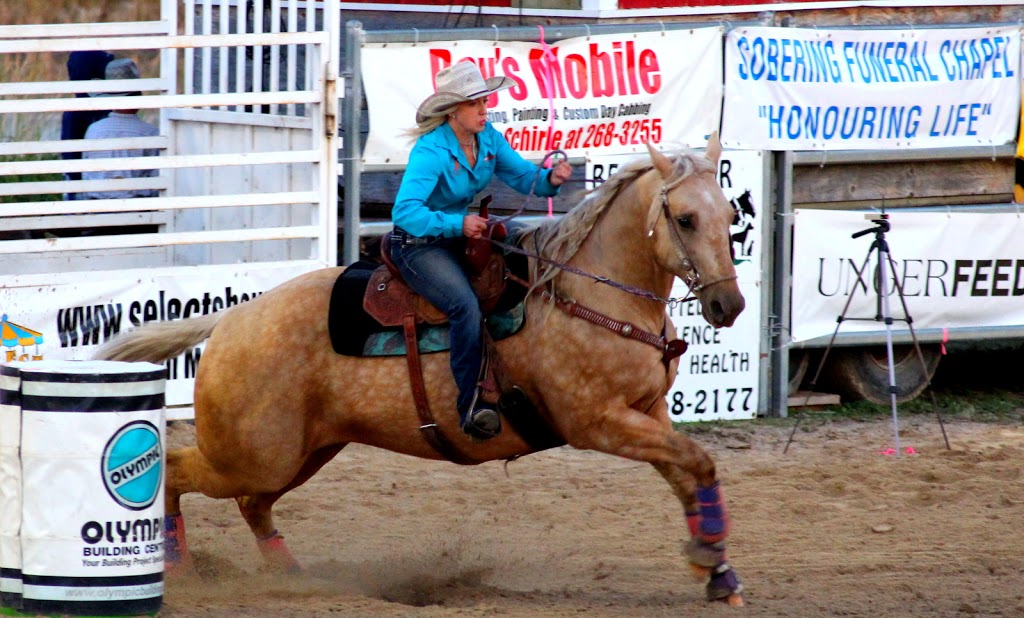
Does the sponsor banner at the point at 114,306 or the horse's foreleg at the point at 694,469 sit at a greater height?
the sponsor banner at the point at 114,306

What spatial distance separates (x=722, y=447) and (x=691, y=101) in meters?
2.57

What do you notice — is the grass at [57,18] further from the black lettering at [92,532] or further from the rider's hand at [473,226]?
the black lettering at [92,532]

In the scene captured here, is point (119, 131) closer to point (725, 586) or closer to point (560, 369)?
point (560, 369)

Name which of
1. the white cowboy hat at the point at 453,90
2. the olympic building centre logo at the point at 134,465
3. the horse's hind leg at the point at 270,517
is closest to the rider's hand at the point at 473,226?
the white cowboy hat at the point at 453,90

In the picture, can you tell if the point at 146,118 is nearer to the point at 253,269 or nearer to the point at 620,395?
the point at 253,269

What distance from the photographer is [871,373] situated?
35.7 ft

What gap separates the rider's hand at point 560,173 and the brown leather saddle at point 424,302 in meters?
0.32

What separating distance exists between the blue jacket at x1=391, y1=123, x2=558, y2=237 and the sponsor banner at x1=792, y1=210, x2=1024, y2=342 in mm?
4400

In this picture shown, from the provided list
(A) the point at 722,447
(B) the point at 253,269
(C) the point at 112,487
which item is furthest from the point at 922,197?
(C) the point at 112,487

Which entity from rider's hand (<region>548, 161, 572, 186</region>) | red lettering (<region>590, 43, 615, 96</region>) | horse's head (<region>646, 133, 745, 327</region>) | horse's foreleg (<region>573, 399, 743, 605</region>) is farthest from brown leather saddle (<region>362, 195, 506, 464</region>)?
red lettering (<region>590, 43, 615, 96</region>)

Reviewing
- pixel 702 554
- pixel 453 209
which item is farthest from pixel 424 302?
pixel 702 554

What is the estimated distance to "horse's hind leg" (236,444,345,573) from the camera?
21.0ft

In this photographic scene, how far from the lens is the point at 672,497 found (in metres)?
8.00

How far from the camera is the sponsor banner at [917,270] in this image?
402 inches
